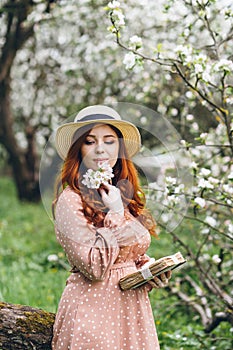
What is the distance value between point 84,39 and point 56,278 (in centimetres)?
376

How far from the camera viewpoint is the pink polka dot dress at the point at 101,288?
9.02ft

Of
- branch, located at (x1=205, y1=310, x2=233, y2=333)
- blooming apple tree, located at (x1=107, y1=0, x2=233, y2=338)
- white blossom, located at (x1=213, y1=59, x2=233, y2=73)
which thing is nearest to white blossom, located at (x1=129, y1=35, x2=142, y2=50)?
blooming apple tree, located at (x1=107, y1=0, x2=233, y2=338)

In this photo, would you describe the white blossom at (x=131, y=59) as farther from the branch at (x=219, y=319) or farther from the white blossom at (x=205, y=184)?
the branch at (x=219, y=319)

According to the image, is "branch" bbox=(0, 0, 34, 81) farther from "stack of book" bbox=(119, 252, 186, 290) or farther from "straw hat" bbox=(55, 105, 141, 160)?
"stack of book" bbox=(119, 252, 186, 290)

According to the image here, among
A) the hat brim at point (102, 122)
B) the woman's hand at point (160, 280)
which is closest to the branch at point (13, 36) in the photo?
the hat brim at point (102, 122)

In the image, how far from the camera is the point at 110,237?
2744 mm

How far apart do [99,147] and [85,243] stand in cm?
45

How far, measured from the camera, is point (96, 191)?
2.86 m

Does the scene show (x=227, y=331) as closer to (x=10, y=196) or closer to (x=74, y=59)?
(x=74, y=59)

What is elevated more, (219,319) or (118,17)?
(118,17)

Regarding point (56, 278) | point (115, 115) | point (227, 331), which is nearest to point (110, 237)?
point (115, 115)

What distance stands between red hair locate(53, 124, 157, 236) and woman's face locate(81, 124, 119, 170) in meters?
0.03

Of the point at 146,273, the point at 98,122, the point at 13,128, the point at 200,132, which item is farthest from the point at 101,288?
the point at 13,128

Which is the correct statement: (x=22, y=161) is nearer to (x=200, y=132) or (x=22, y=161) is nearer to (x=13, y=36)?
(x=13, y=36)
